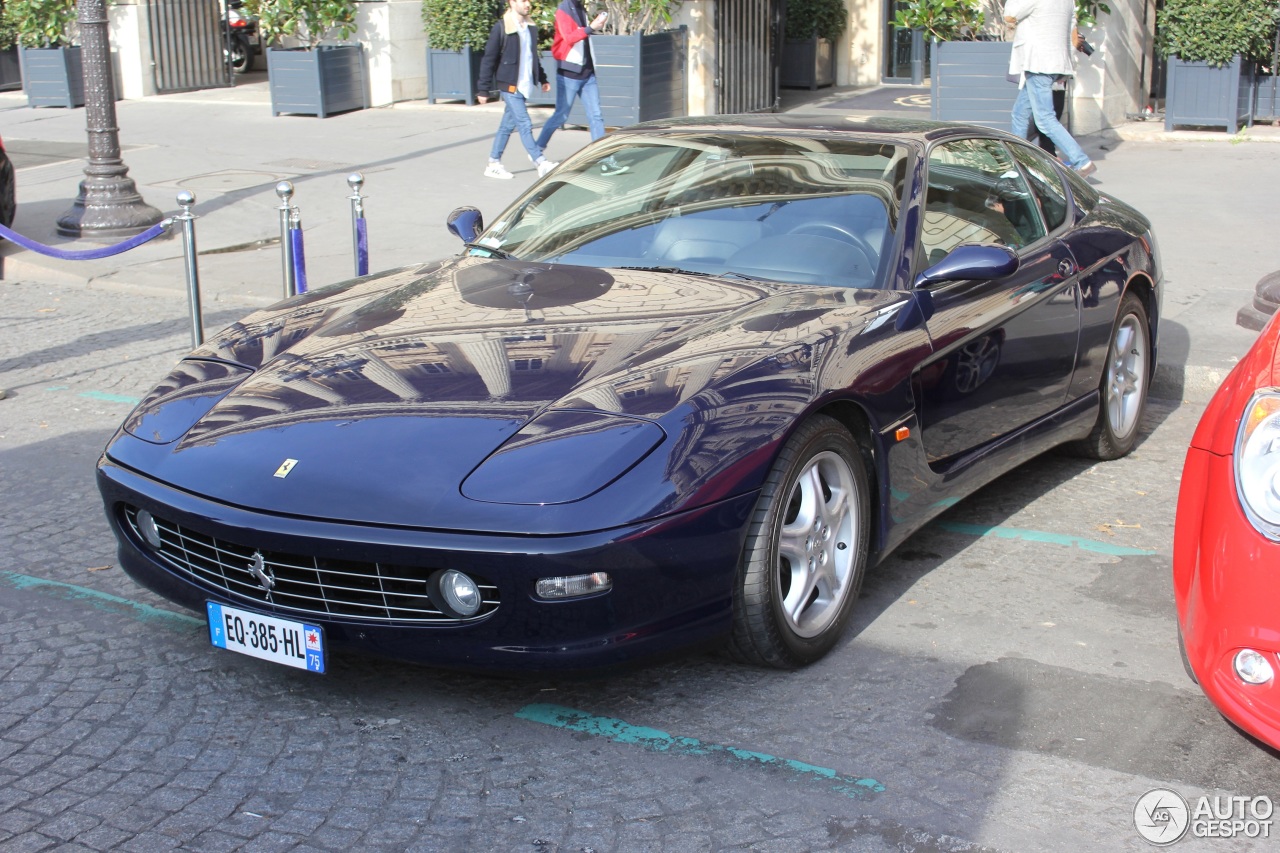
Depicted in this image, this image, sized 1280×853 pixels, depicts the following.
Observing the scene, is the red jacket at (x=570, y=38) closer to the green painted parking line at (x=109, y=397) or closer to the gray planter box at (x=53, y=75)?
the green painted parking line at (x=109, y=397)

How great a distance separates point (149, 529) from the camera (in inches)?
160

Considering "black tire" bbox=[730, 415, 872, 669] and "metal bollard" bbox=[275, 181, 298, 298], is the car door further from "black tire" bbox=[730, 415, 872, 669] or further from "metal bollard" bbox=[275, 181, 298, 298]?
"metal bollard" bbox=[275, 181, 298, 298]

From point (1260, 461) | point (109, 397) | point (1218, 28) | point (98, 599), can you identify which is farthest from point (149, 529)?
point (1218, 28)

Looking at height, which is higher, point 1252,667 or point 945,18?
point 945,18

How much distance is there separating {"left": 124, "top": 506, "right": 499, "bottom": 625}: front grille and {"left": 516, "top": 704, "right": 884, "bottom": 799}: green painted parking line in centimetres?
49

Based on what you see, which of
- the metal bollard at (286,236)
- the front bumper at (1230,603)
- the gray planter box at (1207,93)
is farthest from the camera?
the gray planter box at (1207,93)

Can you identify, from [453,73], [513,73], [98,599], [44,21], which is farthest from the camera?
[44,21]

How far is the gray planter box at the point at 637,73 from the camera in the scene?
16.4m

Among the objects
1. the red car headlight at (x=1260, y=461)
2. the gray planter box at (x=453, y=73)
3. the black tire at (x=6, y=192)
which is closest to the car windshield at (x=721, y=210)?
the red car headlight at (x=1260, y=461)

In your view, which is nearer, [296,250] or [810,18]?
[296,250]

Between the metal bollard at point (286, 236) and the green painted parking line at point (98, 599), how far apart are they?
3164 millimetres

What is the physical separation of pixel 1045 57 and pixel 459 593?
10025 mm

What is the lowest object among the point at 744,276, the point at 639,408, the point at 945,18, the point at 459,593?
the point at 459,593

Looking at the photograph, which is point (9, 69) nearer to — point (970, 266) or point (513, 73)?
point (513, 73)
